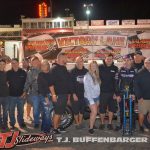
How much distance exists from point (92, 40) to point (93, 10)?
79.9 m

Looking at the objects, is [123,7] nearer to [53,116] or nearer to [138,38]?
[138,38]

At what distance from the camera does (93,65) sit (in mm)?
9102

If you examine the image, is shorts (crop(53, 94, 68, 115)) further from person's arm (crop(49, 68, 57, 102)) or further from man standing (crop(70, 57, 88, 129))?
man standing (crop(70, 57, 88, 129))

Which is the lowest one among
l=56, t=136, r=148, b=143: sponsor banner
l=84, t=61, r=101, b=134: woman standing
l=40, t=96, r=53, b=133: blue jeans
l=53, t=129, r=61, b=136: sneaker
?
l=56, t=136, r=148, b=143: sponsor banner

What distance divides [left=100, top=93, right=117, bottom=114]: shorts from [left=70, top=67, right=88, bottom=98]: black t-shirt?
549 millimetres

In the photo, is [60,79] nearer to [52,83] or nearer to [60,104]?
[52,83]

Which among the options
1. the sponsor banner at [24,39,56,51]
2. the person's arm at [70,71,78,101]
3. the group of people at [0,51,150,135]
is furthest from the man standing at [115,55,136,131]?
the sponsor banner at [24,39,56,51]

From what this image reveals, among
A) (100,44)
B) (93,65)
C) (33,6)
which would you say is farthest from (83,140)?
(33,6)

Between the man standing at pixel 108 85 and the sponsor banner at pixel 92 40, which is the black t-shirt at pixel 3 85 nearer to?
the man standing at pixel 108 85

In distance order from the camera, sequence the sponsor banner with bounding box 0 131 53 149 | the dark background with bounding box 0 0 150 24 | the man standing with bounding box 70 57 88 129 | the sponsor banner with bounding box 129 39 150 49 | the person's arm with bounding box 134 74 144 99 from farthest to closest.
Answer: the dark background with bounding box 0 0 150 24
the sponsor banner with bounding box 129 39 150 49
the man standing with bounding box 70 57 88 129
the person's arm with bounding box 134 74 144 99
the sponsor banner with bounding box 0 131 53 149

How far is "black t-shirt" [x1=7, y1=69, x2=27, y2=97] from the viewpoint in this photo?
371 inches

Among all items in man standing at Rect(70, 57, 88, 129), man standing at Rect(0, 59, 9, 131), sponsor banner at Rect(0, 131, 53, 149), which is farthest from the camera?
man standing at Rect(70, 57, 88, 129)

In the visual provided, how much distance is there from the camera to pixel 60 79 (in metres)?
8.95

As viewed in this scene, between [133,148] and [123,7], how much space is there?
81.4 m
